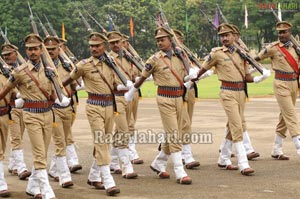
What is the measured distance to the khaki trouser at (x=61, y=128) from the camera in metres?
9.55

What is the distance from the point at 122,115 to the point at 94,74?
1.63 m

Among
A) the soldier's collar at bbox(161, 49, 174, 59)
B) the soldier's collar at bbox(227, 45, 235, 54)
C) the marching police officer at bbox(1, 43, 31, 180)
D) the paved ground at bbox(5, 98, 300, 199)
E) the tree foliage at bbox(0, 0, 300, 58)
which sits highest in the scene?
the tree foliage at bbox(0, 0, 300, 58)

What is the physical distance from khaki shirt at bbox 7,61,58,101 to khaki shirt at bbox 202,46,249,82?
3.04m

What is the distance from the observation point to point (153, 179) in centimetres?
988

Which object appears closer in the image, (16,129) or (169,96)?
(169,96)

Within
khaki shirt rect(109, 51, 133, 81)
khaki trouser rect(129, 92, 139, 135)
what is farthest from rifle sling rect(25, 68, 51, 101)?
khaki trouser rect(129, 92, 139, 135)

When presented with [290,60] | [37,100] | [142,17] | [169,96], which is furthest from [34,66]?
[142,17]

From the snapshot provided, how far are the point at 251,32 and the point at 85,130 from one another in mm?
44312

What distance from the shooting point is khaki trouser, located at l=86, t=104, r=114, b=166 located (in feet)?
28.7

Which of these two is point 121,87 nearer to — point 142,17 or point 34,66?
point 34,66

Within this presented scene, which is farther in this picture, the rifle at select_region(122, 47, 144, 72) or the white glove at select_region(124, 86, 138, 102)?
the rifle at select_region(122, 47, 144, 72)

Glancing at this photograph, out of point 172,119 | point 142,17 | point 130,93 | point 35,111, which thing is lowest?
point 172,119

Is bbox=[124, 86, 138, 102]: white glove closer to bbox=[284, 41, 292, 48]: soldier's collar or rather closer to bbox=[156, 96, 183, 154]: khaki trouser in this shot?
bbox=[156, 96, 183, 154]: khaki trouser

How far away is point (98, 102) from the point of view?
29.2 ft
